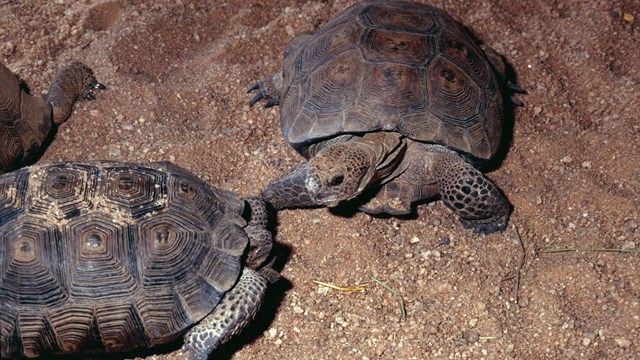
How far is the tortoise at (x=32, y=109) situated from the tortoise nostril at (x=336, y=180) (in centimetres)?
217

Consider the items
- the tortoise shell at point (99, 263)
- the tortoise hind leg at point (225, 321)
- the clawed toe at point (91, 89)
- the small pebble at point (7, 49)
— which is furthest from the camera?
the small pebble at point (7, 49)

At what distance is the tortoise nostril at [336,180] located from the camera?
376 centimetres

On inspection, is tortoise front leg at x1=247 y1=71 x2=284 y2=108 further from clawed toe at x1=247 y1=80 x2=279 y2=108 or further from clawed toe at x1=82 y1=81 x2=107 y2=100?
clawed toe at x1=82 y1=81 x2=107 y2=100

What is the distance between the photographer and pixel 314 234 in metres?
4.17

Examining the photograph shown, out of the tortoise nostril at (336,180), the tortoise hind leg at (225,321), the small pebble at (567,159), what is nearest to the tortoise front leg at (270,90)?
the tortoise nostril at (336,180)

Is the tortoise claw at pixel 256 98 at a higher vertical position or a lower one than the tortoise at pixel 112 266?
lower

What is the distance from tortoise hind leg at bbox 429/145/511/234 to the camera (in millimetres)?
4023

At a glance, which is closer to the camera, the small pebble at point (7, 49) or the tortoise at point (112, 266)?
the tortoise at point (112, 266)

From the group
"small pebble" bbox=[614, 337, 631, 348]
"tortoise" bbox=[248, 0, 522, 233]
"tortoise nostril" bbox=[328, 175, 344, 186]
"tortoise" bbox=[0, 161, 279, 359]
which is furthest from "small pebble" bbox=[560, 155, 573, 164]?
"tortoise" bbox=[0, 161, 279, 359]

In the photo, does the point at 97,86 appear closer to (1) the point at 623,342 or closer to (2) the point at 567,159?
(2) the point at 567,159

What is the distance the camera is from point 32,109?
14.9ft

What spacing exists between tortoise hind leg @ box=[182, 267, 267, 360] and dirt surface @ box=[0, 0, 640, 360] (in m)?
0.35

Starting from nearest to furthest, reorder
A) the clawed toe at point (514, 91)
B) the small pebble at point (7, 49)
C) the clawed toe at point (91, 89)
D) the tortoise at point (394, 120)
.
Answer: the tortoise at point (394, 120), the clawed toe at point (91, 89), the clawed toe at point (514, 91), the small pebble at point (7, 49)

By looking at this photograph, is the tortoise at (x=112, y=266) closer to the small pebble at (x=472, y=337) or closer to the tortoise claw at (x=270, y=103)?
the small pebble at (x=472, y=337)
